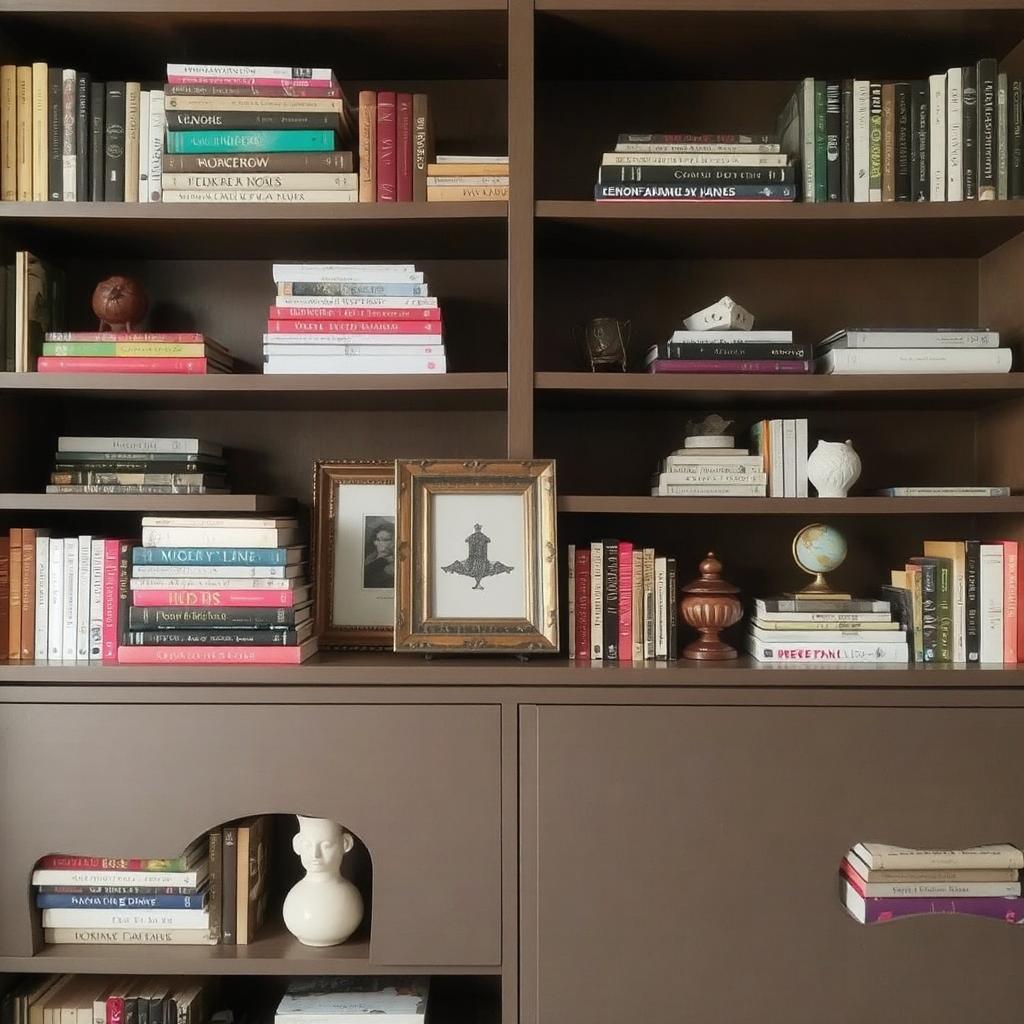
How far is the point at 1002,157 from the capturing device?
1.73m

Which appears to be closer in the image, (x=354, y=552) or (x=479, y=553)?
(x=479, y=553)

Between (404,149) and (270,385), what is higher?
(404,149)

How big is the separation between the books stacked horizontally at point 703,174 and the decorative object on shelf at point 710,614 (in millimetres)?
694

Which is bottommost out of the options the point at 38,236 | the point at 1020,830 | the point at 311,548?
the point at 1020,830

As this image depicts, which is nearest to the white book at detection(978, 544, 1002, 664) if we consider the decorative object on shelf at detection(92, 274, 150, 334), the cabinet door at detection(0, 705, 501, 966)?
the cabinet door at detection(0, 705, 501, 966)

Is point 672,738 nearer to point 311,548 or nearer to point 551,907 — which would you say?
point 551,907

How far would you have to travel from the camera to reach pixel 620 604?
69.1 inches

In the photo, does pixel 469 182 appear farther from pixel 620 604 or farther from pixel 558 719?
pixel 558 719

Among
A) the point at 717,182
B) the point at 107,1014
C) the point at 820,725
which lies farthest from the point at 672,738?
the point at 107,1014

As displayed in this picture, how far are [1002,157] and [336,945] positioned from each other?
181 centimetres

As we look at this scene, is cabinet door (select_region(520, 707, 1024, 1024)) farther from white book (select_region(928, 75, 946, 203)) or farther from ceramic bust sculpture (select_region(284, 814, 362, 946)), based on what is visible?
white book (select_region(928, 75, 946, 203))

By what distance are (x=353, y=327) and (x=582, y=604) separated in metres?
0.64

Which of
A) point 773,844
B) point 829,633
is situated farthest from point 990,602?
point 773,844

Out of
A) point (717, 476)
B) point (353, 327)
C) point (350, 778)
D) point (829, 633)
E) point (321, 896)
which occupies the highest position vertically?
point (353, 327)
